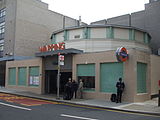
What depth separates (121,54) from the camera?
13500mm

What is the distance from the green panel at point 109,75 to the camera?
14703mm

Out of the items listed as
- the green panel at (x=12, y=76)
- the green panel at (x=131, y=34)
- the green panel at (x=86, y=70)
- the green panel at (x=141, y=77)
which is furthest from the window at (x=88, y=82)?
the green panel at (x=12, y=76)

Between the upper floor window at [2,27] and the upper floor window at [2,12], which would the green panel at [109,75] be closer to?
the upper floor window at [2,27]

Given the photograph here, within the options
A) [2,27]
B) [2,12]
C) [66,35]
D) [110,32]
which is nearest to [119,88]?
[110,32]

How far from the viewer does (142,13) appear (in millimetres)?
28875

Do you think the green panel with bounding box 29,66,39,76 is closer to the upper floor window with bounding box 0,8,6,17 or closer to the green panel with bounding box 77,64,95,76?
the green panel with bounding box 77,64,95,76

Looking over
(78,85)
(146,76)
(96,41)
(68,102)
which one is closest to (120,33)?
(96,41)

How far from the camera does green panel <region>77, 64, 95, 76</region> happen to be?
53.2ft

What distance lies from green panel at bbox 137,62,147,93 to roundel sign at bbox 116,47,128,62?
5.11ft

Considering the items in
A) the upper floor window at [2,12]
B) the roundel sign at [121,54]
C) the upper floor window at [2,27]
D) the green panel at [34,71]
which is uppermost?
the upper floor window at [2,12]

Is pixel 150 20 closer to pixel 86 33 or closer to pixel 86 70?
pixel 86 33

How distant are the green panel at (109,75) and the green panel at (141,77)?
4.63 feet

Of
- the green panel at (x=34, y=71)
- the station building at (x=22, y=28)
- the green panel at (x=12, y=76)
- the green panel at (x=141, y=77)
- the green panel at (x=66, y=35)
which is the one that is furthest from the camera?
the station building at (x=22, y=28)

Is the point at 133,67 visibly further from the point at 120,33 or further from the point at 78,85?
the point at 120,33
